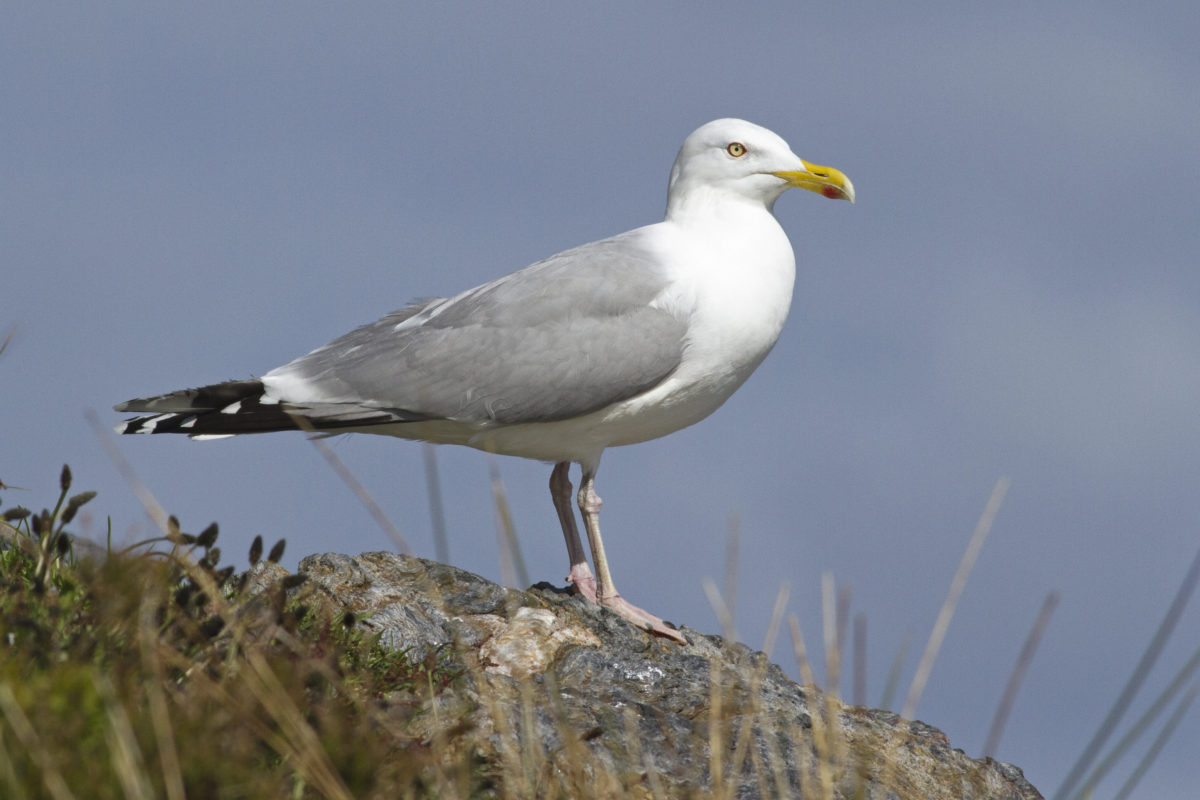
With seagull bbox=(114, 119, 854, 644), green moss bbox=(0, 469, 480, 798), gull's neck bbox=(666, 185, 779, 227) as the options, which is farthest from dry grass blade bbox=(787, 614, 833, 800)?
gull's neck bbox=(666, 185, 779, 227)

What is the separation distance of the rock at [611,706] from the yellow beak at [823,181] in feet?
9.70

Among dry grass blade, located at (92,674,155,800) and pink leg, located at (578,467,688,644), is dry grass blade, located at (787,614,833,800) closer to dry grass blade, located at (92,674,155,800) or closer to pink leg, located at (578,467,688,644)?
dry grass blade, located at (92,674,155,800)

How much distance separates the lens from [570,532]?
8.22m

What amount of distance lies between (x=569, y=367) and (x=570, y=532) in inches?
51.2

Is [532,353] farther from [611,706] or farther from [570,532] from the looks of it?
[611,706]

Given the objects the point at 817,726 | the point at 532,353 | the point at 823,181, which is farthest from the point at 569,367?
the point at 817,726

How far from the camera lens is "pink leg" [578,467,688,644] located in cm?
761

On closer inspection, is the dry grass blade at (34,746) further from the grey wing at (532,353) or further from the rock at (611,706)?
the grey wing at (532,353)

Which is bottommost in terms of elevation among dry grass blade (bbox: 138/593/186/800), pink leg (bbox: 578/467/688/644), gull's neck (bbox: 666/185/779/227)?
pink leg (bbox: 578/467/688/644)

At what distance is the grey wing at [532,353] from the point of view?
7410mm

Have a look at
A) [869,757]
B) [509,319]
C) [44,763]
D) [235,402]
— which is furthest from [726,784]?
[235,402]

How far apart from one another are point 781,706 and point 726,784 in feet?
4.66

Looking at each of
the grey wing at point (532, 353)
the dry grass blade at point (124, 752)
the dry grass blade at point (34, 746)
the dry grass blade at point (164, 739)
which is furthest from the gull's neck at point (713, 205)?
the dry grass blade at point (34, 746)

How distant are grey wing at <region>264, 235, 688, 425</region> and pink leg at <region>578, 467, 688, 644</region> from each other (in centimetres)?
66
